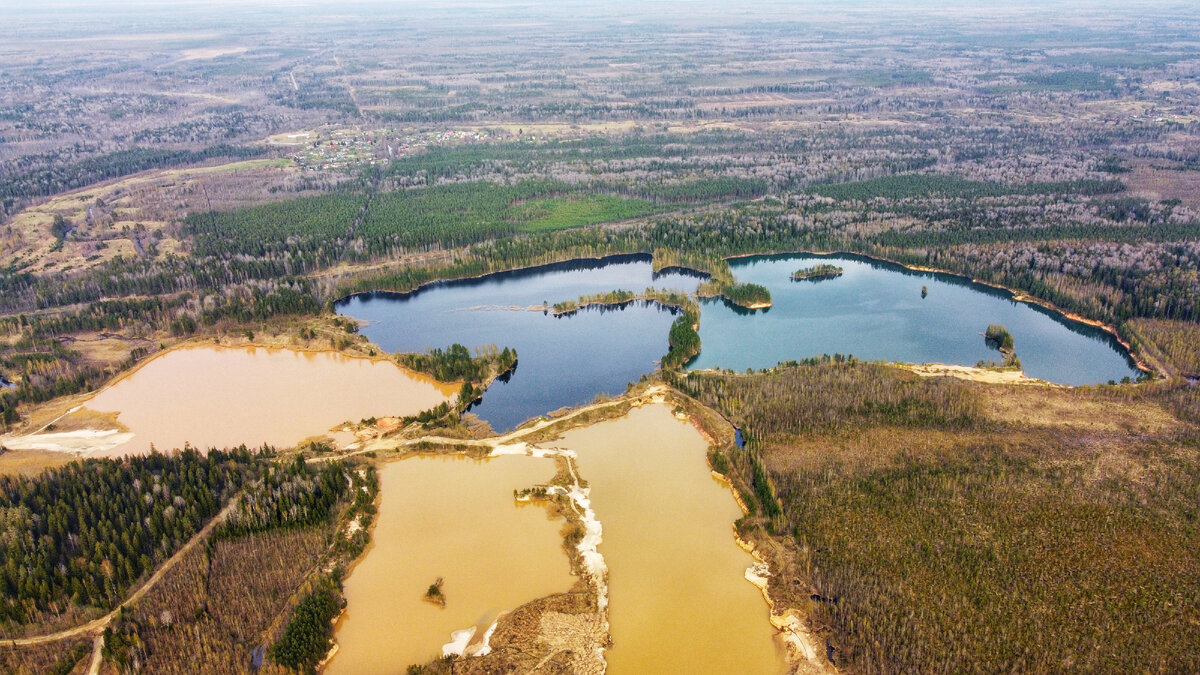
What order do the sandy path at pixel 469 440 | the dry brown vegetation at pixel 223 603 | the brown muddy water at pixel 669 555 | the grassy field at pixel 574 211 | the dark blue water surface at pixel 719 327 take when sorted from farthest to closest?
A: the grassy field at pixel 574 211, the dark blue water surface at pixel 719 327, the sandy path at pixel 469 440, the brown muddy water at pixel 669 555, the dry brown vegetation at pixel 223 603

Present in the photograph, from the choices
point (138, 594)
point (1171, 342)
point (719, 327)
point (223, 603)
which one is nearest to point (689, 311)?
point (719, 327)

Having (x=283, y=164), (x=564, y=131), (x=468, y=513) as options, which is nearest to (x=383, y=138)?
(x=283, y=164)

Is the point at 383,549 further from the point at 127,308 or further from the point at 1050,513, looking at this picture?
the point at 127,308

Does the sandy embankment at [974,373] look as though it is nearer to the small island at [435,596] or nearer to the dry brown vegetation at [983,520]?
the dry brown vegetation at [983,520]

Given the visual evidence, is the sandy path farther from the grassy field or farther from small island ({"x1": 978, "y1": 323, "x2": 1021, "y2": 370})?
the grassy field

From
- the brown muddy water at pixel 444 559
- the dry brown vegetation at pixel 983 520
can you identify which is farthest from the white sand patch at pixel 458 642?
the dry brown vegetation at pixel 983 520
